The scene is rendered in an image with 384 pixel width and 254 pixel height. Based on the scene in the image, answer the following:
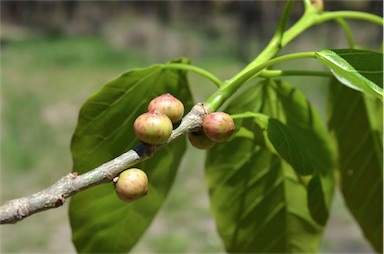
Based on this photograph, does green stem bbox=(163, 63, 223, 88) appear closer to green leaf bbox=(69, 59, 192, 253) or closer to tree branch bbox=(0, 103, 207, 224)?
green leaf bbox=(69, 59, 192, 253)

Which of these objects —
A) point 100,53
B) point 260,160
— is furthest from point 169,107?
point 100,53

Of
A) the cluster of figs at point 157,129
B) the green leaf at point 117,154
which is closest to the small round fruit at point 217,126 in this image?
the cluster of figs at point 157,129

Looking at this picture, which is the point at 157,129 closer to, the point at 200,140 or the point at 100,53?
the point at 200,140

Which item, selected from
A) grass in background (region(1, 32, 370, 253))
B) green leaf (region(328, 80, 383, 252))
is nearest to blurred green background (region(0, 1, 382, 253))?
grass in background (region(1, 32, 370, 253))

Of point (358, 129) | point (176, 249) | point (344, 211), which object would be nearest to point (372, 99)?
point (358, 129)

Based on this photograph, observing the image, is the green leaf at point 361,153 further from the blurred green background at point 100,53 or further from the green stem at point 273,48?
the blurred green background at point 100,53

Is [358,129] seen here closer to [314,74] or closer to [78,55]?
[314,74]
